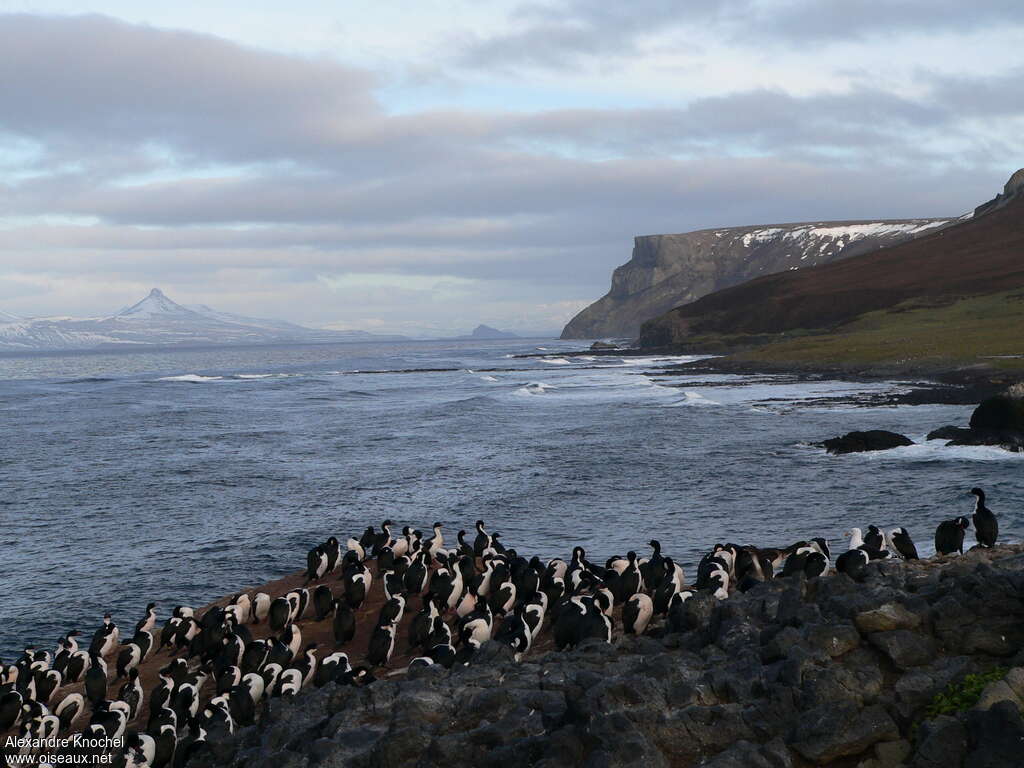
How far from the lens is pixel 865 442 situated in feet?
162

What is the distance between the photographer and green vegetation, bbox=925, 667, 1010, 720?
1247cm

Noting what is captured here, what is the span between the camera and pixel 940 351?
9331 centimetres

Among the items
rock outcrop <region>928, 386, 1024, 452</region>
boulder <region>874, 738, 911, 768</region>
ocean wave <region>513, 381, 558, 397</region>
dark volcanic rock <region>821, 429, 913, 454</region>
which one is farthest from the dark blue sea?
boulder <region>874, 738, 911, 768</region>

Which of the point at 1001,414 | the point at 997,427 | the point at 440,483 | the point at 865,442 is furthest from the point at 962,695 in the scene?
the point at 1001,414

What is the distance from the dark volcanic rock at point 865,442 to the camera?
1935 inches

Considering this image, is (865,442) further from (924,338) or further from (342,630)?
(924,338)

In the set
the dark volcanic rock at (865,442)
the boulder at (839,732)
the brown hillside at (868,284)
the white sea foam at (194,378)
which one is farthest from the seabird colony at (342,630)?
the white sea foam at (194,378)

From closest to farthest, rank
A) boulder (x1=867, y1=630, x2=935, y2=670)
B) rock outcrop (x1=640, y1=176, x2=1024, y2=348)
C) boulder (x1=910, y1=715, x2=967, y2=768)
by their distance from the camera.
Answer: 1. boulder (x1=910, y1=715, x2=967, y2=768)
2. boulder (x1=867, y1=630, x2=935, y2=670)
3. rock outcrop (x1=640, y1=176, x2=1024, y2=348)

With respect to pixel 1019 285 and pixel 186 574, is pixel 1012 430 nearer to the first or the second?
pixel 186 574

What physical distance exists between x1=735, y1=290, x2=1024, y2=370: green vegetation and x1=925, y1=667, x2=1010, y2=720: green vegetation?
69.7 meters

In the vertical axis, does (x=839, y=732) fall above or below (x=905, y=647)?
below

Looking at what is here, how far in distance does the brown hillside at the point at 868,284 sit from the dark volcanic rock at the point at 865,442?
9484 centimetres

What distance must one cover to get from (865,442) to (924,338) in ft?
207

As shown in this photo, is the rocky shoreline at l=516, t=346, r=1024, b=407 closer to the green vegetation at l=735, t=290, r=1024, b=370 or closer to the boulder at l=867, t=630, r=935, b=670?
the green vegetation at l=735, t=290, r=1024, b=370
